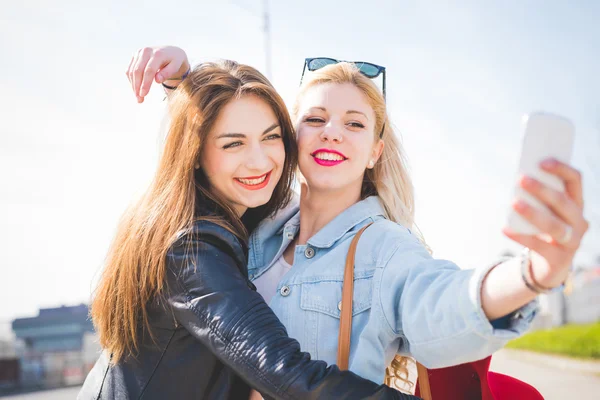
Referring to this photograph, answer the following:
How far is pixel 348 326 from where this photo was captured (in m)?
2.10

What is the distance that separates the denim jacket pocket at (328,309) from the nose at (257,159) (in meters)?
0.66

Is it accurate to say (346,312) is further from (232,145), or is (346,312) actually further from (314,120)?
(314,120)

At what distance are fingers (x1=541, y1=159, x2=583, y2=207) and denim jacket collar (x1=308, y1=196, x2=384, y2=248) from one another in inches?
54.3

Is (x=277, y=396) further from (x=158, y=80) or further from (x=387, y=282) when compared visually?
(x=158, y=80)

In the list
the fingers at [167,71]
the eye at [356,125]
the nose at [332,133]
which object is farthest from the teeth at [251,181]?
the fingers at [167,71]

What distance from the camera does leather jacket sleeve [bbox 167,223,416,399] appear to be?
67.6 inches

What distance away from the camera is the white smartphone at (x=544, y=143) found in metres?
1.23

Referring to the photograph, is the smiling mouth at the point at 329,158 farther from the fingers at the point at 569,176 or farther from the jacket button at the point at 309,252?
the fingers at the point at 569,176

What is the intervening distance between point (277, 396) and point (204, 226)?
0.75m

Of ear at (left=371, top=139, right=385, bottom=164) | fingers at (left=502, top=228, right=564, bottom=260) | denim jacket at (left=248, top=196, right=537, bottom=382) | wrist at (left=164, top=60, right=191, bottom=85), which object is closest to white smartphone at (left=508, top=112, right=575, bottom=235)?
fingers at (left=502, top=228, right=564, bottom=260)

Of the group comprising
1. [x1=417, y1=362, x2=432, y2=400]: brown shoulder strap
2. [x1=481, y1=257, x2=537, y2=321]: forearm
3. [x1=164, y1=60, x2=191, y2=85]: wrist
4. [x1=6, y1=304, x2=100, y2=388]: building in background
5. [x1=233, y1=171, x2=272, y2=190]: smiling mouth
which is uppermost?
[x1=164, y1=60, x2=191, y2=85]: wrist

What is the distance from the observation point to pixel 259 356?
5.76 feet

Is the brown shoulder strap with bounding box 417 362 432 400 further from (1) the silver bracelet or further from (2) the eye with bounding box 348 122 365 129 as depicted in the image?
(2) the eye with bounding box 348 122 365 129

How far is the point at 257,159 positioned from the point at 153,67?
71cm
